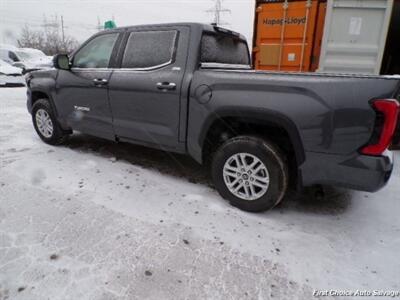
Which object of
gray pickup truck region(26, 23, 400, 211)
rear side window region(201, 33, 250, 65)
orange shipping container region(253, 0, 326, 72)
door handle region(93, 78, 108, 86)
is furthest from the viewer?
orange shipping container region(253, 0, 326, 72)

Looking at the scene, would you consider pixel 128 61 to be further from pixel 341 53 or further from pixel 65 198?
pixel 341 53

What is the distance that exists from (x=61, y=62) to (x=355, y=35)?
185 inches

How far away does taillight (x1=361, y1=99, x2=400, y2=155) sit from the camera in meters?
2.04

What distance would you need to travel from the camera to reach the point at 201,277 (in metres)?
2.02

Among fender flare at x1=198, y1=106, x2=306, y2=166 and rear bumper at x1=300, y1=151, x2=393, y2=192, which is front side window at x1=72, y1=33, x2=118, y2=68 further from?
rear bumper at x1=300, y1=151, x2=393, y2=192

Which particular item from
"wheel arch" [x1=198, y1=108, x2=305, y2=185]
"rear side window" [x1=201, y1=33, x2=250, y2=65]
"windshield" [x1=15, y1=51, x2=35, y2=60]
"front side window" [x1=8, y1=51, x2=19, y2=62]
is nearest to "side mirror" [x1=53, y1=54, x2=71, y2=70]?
"rear side window" [x1=201, y1=33, x2=250, y2=65]

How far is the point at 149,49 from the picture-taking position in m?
3.38

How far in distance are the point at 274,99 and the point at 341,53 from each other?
3.16m

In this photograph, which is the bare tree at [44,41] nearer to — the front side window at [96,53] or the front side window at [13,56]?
the front side window at [13,56]

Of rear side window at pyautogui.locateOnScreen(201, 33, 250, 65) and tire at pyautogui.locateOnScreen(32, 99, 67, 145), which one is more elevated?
rear side window at pyautogui.locateOnScreen(201, 33, 250, 65)

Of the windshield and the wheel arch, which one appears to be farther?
the windshield

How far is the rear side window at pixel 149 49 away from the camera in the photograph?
10.5 feet

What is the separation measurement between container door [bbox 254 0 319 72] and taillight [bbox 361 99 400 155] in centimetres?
335

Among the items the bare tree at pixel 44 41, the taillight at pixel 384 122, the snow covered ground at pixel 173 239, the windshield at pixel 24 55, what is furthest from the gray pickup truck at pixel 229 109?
A: the bare tree at pixel 44 41
